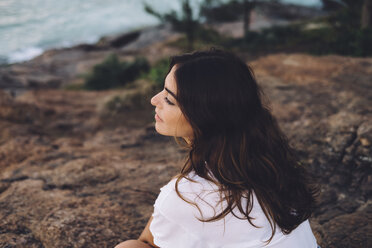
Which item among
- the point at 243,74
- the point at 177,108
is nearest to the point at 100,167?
the point at 177,108

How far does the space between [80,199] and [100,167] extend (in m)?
0.65

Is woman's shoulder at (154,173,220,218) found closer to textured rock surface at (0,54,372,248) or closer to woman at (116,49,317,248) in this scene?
woman at (116,49,317,248)

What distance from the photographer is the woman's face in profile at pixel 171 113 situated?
5.47 feet

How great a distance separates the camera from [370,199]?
2.93m

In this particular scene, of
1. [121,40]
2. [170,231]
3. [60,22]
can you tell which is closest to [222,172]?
[170,231]

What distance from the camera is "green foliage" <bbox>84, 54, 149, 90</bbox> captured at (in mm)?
9852

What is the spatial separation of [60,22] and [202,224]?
3014cm

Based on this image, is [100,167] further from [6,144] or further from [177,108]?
[177,108]

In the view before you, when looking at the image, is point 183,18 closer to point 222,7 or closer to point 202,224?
point 222,7

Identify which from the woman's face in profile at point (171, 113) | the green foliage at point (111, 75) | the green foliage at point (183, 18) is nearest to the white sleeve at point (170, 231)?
the woman's face in profile at point (171, 113)

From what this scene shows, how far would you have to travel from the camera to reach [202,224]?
5.00 feet

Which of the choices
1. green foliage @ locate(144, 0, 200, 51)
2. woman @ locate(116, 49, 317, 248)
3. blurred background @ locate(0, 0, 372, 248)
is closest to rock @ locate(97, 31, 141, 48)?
blurred background @ locate(0, 0, 372, 248)

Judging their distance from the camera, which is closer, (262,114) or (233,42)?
(262,114)

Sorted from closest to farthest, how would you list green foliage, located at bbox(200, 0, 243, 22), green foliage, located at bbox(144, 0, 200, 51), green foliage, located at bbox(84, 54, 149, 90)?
green foliage, located at bbox(144, 0, 200, 51) < green foliage, located at bbox(200, 0, 243, 22) < green foliage, located at bbox(84, 54, 149, 90)
